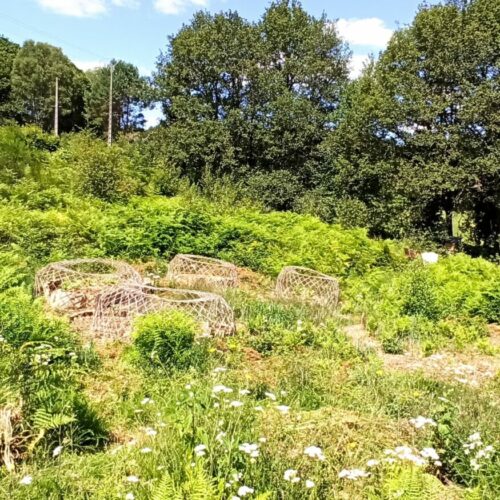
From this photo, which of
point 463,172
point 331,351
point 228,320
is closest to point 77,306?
point 228,320

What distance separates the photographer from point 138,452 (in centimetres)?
283

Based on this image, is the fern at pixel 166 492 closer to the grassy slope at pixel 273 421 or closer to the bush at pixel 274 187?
the grassy slope at pixel 273 421

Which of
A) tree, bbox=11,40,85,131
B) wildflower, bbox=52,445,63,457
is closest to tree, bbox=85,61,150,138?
tree, bbox=11,40,85,131

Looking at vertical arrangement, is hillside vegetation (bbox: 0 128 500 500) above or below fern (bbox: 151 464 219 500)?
below

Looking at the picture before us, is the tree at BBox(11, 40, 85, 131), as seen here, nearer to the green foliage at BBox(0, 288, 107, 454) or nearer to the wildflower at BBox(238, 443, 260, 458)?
the green foliage at BBox(0, 288, 107, 454)

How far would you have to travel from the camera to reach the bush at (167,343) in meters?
4.56

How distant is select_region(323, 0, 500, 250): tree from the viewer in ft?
51.4

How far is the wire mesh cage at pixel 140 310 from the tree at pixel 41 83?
3698 cm

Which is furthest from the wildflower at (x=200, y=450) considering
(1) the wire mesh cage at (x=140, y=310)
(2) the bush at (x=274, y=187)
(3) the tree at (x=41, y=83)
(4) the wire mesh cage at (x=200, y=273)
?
(3) the tree at (x=41, y=83)

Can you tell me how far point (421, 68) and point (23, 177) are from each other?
1176 centimetres

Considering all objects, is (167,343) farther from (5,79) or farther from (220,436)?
(5,79)

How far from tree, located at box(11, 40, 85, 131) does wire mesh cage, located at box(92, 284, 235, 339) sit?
37.0 meters

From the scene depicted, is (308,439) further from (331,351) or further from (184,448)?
(331,351)

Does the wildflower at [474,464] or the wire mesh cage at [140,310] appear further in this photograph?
the wire mesh cage at [140,310]
